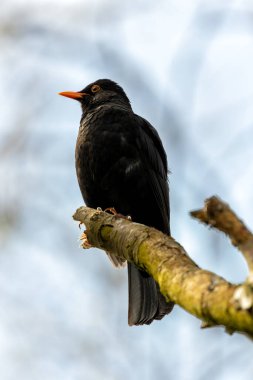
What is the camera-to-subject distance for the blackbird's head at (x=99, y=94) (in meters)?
6.00

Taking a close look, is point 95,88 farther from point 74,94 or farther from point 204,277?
point 204,277

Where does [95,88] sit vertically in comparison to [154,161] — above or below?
above

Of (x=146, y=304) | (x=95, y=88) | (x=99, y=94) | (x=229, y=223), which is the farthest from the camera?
(x=95, y=88)

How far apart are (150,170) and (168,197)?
0.28 meters

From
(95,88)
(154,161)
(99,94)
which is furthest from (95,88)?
(154,161)

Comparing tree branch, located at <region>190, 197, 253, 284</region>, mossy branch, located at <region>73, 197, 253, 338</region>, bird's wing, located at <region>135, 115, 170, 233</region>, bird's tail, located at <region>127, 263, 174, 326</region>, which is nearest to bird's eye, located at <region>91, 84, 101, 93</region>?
bird's wing, located at <region>135, 115, 170, 233</region>

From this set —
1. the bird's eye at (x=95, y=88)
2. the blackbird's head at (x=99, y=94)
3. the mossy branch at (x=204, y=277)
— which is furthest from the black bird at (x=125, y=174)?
the mossy branch at (x=204, y=277)

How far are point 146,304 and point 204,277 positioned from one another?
2.57 metres

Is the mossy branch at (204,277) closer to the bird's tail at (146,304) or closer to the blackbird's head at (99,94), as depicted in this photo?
the bird's tail at (146,304)

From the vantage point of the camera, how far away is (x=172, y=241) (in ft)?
8.18

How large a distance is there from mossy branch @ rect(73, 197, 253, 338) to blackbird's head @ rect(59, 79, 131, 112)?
3362 millimetres

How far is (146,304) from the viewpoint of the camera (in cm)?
444

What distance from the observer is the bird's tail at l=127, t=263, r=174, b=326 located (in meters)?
4.36

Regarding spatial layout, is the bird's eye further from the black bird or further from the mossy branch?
the mossy branch
